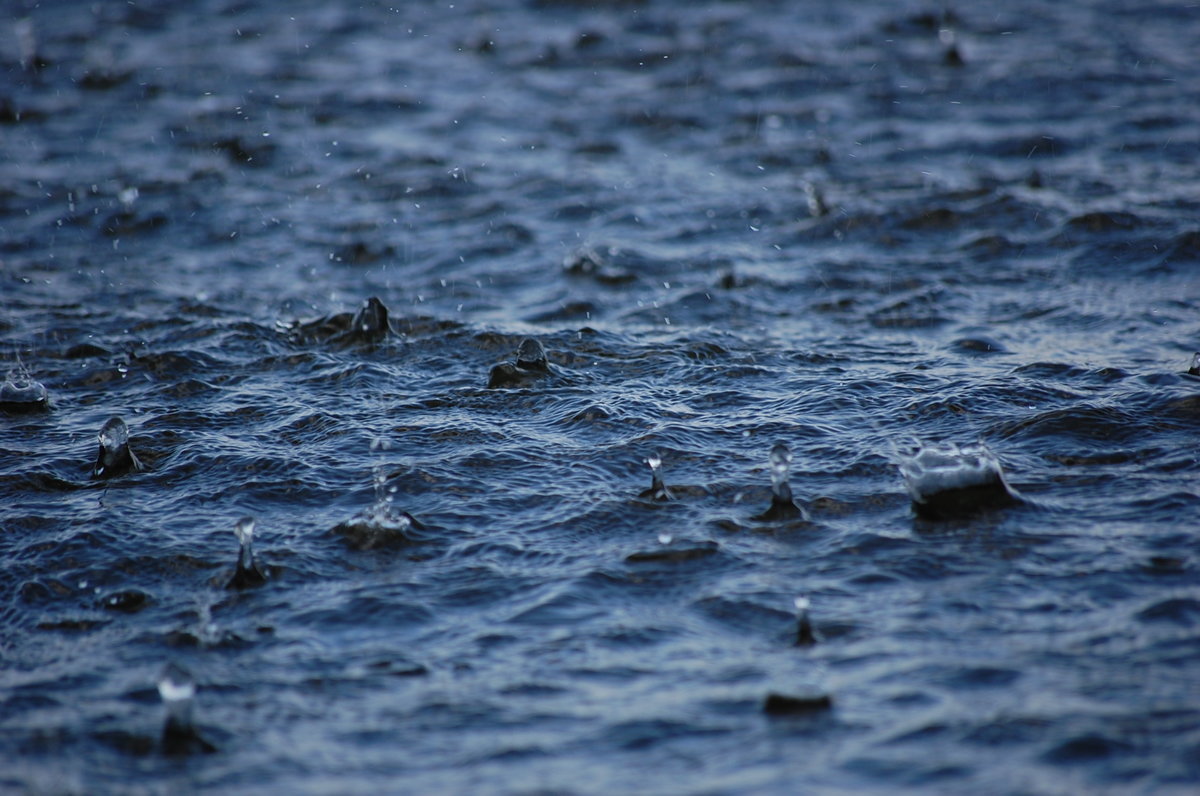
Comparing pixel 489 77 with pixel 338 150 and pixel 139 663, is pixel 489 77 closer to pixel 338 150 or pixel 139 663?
pixel 338 150

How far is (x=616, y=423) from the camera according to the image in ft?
20.6

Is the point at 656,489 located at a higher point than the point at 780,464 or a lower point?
lower

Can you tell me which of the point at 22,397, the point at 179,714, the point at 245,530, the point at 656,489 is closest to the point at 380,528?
the point at 245,530

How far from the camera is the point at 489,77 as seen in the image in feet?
44.3

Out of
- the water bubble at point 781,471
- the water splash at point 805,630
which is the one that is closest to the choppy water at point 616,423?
the water splash at point 805,630

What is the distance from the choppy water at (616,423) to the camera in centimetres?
401

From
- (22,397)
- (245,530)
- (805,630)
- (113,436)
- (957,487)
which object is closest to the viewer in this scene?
(805,630)

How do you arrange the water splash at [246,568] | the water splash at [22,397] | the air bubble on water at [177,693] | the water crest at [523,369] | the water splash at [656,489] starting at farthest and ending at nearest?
the water crest at [523,369], the water splash at [22,397], the water splash at [656,489], the water splash at [246,568], the air bubble on water at [177,693]

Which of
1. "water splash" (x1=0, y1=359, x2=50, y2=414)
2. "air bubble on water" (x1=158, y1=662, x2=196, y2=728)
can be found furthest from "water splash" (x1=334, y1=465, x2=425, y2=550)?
"water splash" (x1=0, y1=359, x2=50, y2=414)

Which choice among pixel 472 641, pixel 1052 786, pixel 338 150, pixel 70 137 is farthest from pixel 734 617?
pixel 70 137

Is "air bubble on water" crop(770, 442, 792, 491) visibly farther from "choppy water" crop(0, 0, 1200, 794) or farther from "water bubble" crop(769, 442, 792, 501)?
"choppy water" crop(0, 0, 1200, 794)

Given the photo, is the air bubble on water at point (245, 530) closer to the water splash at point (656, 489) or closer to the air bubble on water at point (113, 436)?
the air bubble on water at point (113, 436)

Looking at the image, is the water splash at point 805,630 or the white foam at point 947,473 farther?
the white foam at point 947,473

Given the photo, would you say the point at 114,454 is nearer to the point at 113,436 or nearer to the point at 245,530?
the point at 113,436
